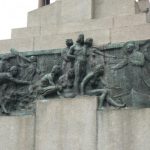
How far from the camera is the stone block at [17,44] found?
14.9 metres

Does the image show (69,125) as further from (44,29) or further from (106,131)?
(44,29)

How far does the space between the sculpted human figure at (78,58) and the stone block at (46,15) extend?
2179mm

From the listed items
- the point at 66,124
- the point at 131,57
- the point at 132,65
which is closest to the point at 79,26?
the point at 131,57

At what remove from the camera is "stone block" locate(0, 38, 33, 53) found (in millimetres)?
14944

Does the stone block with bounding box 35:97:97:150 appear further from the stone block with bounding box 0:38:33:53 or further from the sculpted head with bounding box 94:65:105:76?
the stone block with bounding box 0:38:33:53

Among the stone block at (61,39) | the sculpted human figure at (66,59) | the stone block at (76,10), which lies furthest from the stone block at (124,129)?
the stone block at (76,10)

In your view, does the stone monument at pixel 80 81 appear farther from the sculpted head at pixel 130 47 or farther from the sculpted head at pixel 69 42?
the sculpted head at pixel 69 42

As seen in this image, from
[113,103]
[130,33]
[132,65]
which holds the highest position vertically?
[130,33]

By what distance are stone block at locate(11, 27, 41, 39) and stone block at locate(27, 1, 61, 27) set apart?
0.48 metres

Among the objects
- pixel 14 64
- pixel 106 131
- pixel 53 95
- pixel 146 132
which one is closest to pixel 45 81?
pixel 53 95

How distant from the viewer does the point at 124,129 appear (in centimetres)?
1200

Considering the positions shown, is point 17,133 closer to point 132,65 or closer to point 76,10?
point 132,65

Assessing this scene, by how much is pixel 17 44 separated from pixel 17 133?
3111mm

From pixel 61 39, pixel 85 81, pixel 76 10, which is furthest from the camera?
pixel 76 10
